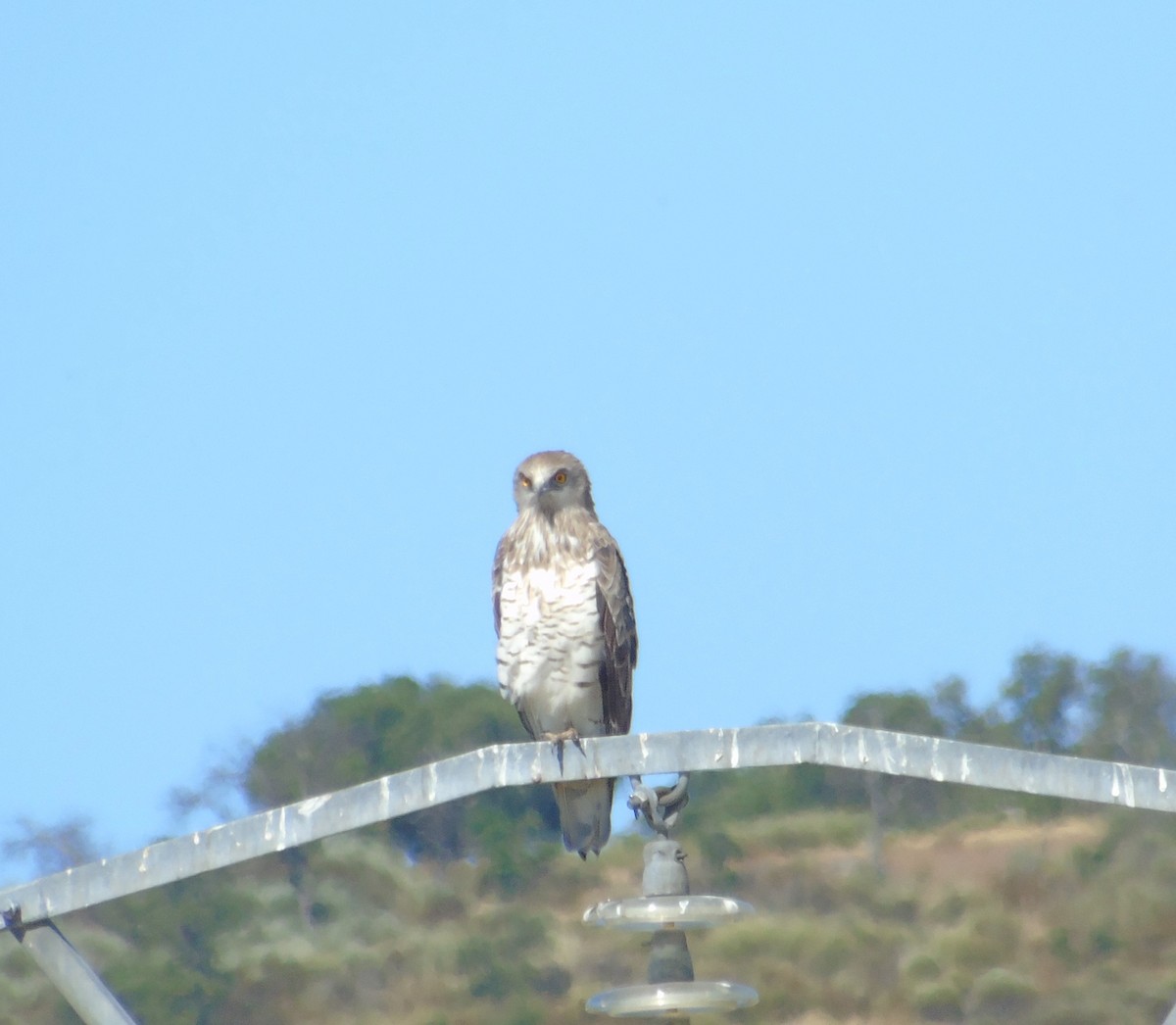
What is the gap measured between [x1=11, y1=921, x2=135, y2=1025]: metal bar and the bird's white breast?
4.15 m

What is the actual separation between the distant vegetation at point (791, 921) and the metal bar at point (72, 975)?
16.6 metres

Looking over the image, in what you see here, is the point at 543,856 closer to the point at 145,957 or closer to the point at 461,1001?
the point at 461,1001

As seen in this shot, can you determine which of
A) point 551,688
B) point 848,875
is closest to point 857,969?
point 848,875

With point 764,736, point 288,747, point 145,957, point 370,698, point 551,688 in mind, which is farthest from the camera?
point 370,698

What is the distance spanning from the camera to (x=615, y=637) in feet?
27.8

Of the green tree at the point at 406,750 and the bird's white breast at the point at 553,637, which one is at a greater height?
the green tree at the point at 406,750

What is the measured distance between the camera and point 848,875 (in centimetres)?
2211

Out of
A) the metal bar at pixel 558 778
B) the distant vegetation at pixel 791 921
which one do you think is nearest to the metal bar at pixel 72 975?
the metal bar at pixel 558 778

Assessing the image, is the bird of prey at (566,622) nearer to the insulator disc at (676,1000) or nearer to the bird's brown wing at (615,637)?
the bird's brown wing at (615,637)

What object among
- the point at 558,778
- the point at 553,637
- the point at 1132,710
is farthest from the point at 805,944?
the point at 558,778

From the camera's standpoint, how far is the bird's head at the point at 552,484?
8.75 metres

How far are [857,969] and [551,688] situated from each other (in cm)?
1497

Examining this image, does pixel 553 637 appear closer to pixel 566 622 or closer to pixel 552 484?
pixel 566 622

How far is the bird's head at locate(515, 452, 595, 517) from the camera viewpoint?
8.75 m
